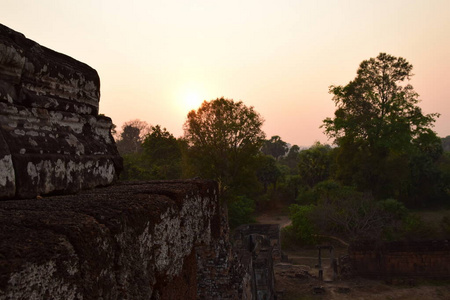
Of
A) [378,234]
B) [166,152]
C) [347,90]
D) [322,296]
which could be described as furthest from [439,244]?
[166,152]

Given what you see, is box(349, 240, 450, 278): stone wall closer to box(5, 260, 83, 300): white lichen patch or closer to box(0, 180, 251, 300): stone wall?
box(0, 180, 251, 300): stone wall

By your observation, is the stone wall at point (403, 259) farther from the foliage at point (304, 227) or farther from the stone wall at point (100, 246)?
the stone wall at point (100, 246)

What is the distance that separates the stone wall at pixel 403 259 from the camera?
605 inches

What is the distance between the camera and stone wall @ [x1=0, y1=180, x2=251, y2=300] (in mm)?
750

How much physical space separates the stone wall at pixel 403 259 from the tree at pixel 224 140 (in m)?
9.20

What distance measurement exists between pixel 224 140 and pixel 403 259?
1211 centimetres

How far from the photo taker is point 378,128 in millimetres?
23781

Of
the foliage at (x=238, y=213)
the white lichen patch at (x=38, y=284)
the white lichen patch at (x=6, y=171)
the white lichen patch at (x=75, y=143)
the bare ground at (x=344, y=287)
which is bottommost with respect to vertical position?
the bare ground at (x=344, y=287)

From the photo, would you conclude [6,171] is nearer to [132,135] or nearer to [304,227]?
[304,227]

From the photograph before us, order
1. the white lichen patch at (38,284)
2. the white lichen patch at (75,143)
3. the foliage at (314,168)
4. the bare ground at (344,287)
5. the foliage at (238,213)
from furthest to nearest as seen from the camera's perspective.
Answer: the foliage at (314,168), the foliage at (238,213), the bare ground at (344,287), the white lichen patch at (75,143), the white lichen patch at (38,284)

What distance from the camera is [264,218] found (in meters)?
29.7

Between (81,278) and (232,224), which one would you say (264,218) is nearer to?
(232,224)

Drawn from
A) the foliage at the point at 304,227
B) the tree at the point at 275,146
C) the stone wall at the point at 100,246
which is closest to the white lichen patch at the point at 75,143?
the stone wall at the point at 100,246

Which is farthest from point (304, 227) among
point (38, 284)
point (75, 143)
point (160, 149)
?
point (38, 284)
